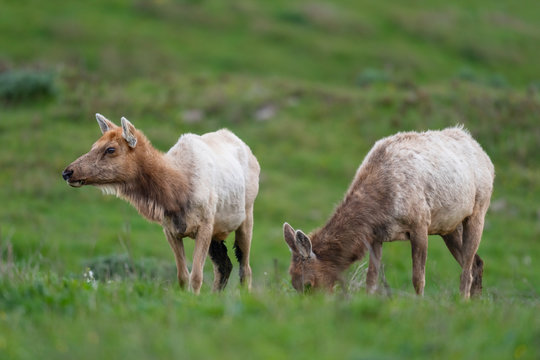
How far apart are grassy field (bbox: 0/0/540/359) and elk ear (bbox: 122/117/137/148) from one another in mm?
1149

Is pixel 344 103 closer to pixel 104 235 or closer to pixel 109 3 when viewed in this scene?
pixel 104 235

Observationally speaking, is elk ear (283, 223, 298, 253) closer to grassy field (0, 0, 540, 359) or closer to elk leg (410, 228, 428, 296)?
grassy field (0, 0, 540, 359)

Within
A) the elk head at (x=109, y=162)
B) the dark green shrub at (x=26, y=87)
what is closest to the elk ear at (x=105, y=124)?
the elk head at (x=109, y=162)

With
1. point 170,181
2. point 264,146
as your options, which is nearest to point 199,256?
point 170,181

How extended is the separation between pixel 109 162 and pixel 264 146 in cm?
1474

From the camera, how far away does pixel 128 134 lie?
8.61m

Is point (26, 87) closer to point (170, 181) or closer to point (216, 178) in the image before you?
point (216, 178)

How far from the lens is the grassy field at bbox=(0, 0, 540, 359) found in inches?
208

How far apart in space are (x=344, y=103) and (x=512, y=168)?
250 inches

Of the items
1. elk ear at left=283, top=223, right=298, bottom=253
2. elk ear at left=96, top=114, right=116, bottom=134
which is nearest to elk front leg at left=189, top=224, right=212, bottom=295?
elk ear at left=283, top=223, right=298, bottom=253

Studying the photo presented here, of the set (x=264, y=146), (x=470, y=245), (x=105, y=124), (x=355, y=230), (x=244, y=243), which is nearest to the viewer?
(x=355, y=230)

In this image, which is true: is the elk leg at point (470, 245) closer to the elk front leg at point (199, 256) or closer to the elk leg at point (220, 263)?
the elk leg at point (220, 263)

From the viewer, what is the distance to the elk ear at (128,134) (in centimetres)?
856

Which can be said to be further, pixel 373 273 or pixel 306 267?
pixel 373 273
